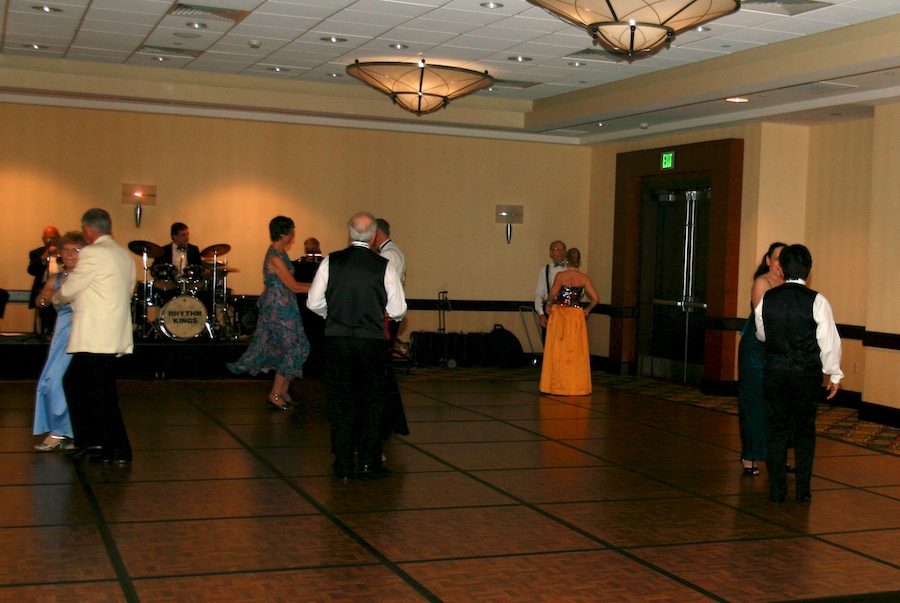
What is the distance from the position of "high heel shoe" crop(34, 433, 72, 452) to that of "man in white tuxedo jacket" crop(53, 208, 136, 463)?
47cm

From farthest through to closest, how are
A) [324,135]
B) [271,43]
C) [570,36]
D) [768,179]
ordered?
[324,135], [768,179], [271,43], [570,36]

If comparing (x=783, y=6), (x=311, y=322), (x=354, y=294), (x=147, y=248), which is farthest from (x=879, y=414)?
(x=147, y=248)

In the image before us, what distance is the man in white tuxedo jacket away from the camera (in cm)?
629

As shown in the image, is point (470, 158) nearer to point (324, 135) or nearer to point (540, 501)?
point (324, 135)

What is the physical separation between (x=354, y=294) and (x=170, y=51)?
19.2ft

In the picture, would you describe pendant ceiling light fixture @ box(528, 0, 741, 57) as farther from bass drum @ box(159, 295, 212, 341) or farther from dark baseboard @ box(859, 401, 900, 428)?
bass drum @ box(159, 295, 212, 341)

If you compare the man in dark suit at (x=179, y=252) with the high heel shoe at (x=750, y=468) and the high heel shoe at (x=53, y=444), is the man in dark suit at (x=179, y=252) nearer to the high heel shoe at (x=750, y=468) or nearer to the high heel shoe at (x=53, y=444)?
the high heel shoe at (x=53, y=444)

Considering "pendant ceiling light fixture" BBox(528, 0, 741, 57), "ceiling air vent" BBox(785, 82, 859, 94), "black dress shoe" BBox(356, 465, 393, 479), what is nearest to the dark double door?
"ceiling air vent" BBox(785, 82, 859, 94)

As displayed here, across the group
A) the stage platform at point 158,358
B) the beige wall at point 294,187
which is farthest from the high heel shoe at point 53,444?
the beige wall at point 294,187

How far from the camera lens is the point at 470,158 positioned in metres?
14.2

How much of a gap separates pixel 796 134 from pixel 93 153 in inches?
331

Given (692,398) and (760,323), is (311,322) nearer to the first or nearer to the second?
(692,398)

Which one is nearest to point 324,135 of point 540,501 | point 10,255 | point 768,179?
point 10,255

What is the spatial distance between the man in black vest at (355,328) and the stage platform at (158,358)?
5.48 meters
